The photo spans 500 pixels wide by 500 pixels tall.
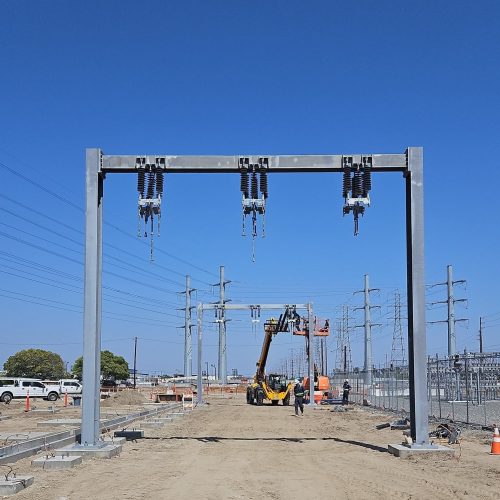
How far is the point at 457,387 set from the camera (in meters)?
31.8

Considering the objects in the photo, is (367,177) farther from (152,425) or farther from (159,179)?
(152,425)

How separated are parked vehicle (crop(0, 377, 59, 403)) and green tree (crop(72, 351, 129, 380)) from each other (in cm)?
5121

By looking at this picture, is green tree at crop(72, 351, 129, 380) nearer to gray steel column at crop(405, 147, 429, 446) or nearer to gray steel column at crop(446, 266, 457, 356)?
gray steel column at crop(446, 266, 457, 356)

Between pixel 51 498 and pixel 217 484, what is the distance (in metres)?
2.79

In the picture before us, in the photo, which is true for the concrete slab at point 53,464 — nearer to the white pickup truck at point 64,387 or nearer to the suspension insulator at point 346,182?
the suspension insulator at point 346,182

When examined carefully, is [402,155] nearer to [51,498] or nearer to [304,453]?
[304,453]

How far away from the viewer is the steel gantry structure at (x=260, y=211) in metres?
17.3

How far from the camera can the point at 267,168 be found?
1833 cm

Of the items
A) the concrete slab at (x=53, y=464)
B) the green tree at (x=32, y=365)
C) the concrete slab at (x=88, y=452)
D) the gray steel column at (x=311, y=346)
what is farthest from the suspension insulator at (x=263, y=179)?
the green tree at (x=32, y=365)

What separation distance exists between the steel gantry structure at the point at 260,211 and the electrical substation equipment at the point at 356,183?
1.0 inches

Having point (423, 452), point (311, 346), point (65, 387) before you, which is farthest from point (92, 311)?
point (65, 387)

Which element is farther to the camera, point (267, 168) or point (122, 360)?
point (122, 360)

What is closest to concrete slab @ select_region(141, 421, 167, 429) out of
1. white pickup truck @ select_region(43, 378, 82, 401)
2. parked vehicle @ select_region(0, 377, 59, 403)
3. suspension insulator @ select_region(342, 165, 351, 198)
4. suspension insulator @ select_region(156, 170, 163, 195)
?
suspension insulator @ select_region(156, 170, 163, 195)

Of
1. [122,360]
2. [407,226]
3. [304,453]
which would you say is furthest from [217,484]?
[122,360]
